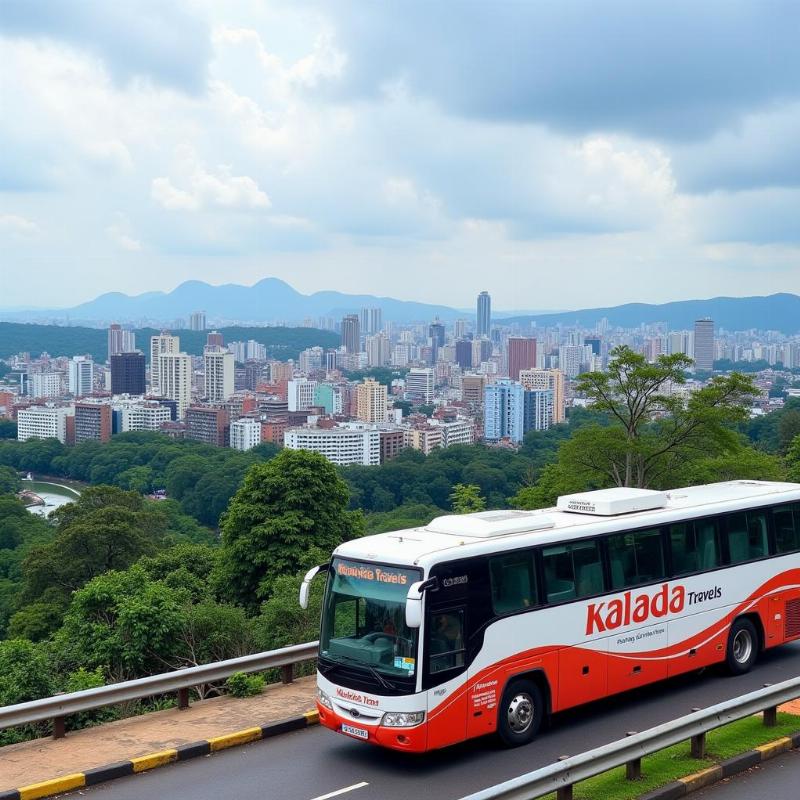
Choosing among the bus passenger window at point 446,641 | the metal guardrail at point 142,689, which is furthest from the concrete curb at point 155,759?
the bus passenger window at point 446,641

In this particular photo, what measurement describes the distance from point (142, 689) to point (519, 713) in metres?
3.77

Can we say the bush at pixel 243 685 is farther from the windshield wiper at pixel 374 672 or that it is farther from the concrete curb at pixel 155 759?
the windshield wiper at pixel 374 672

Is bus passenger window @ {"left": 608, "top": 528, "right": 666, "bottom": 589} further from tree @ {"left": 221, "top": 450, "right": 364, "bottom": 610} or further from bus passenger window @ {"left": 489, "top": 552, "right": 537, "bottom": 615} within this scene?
tree @ {"left": 221, "top": 450, "right": 364, "bottom": 610}

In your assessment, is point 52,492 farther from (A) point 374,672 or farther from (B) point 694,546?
(A) point 374,672

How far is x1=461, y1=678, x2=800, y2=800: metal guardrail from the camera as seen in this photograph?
7.83m

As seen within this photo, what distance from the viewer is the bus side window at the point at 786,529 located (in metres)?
13.0

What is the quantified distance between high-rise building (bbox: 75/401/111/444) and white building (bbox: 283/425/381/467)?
38.6m

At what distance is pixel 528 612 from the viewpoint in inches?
397

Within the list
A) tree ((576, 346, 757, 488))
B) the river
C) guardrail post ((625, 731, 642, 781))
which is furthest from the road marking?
the river

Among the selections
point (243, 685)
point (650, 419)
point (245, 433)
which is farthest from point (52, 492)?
point (243, 685)

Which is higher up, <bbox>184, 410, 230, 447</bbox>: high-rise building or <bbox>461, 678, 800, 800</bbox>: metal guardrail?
<bbox>461, 678, 800, 800</bbox>: metal guardrail

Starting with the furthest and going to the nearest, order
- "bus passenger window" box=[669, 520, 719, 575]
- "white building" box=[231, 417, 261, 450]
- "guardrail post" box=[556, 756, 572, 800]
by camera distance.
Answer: "white building" box=[231, 417, 261, 450] < "bus passenger window" box=[669, 520, 719, 575] < "guardrail post" box=[556, 756, 572, 800]

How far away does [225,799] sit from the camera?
8.65 m

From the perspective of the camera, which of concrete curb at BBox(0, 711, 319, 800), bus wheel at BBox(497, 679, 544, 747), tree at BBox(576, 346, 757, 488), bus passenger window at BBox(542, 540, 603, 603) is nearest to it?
concrete curb at BBox(0, 711, 319, 800)
